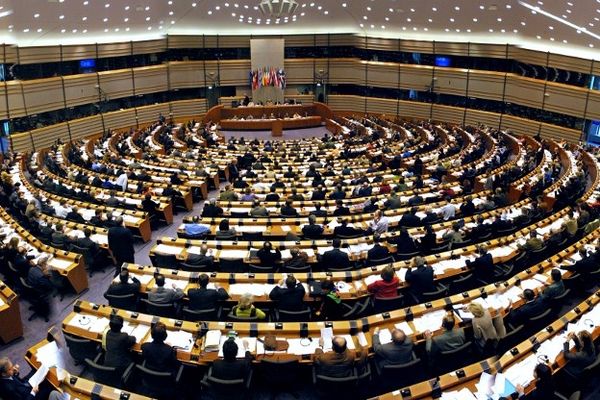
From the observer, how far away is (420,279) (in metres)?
9.67

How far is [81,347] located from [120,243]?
421cm

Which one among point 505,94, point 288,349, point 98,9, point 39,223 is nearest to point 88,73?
point 98,9

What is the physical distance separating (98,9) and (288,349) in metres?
24.5

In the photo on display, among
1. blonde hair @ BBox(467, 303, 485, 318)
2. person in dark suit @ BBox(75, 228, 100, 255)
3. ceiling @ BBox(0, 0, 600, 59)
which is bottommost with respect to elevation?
person in dark suit @ BBox(75, 228, 100, 255)

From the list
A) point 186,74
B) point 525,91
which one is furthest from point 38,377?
point 186,74

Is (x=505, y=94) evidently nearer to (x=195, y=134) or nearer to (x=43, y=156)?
(x=195, y=134)

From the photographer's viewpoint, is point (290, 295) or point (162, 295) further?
point (162, 295)

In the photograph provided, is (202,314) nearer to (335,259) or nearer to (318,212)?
(335,259)

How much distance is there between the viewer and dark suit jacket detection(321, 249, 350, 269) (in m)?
10.8

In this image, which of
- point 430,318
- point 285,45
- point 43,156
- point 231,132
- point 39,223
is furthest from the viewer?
point 285,45

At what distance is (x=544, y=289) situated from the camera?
353 inches

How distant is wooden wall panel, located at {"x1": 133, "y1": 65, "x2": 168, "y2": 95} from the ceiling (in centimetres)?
236

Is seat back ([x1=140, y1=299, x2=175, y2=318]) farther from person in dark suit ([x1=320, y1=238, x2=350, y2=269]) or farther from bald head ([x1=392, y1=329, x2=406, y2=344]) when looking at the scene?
bald head ([x1=392, y1=329, x2=406, y2=344])

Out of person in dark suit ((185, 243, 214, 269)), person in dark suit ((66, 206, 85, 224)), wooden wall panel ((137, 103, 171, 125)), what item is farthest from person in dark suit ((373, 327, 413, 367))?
wooden wall panel ((137, 103, 171, 125))
